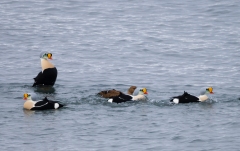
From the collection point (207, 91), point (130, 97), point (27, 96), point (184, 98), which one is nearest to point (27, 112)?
point (27, 96)

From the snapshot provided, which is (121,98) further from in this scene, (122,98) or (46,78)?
(46,78)

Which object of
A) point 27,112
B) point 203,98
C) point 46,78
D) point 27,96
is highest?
point 46,78

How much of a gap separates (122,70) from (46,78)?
3.57 m

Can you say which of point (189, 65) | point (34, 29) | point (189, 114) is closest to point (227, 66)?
point (189, 65)

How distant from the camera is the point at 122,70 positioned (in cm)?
2991

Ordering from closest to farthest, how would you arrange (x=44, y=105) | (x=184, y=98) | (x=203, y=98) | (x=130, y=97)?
(x=44, y=105), (x=184, y=98), (x=130, y=97), (x=203, y=98)

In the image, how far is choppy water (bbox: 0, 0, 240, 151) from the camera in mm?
21141

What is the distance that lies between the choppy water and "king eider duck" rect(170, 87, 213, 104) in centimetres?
23

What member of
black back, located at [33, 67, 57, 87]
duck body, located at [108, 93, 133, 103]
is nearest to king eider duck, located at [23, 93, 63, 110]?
duck body, located at [108, 93, 133, 103]

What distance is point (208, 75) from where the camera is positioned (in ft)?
95.0

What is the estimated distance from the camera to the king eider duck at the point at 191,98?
2388cm

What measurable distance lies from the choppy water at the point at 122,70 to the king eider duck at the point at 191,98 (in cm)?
23

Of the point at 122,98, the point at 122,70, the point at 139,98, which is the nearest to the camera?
the point at 122,98

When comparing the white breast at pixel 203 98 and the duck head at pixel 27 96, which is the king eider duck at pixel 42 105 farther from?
the white breast at pixel 203 98
